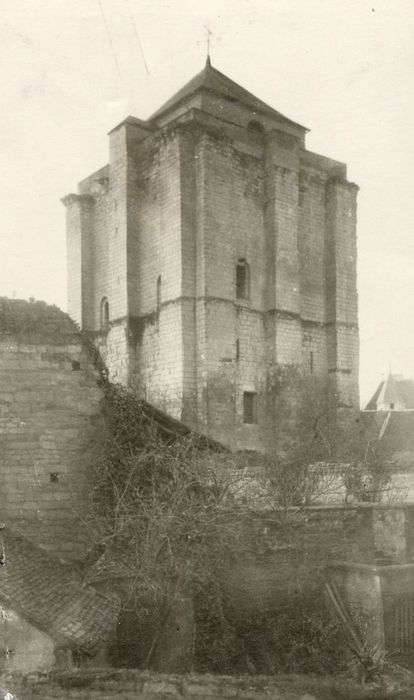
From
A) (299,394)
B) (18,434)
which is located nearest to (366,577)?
(18,434)

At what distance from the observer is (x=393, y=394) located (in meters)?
53.6

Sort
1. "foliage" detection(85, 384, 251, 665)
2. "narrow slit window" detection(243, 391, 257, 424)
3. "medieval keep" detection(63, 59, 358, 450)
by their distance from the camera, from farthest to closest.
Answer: "narrow slit window" detection(243, 391, 257, 424), "medieval keep" detection(63, 59, 358, 450), "foliage" detection(85, 384, 251, 665)

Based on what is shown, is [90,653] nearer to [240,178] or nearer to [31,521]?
[31,521]

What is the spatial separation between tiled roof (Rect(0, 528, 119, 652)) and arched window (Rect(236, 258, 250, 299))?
15.7 m

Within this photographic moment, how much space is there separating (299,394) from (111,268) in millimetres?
8945

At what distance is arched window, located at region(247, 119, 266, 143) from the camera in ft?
81.8

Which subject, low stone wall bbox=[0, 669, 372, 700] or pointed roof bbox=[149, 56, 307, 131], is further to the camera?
pointed roof bbox=[149, 56, 307, 131]

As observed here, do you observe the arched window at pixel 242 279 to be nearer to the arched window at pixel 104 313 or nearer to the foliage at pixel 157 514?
the arched window at pixel 104 313

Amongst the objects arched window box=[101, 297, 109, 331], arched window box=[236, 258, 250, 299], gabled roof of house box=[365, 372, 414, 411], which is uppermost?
arched window box=[236, 258, 250, 299]

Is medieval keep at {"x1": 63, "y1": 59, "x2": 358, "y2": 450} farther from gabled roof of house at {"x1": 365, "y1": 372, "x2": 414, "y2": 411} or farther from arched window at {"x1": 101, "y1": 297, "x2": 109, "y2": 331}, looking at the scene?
gabled roof of house at {"x1": 365, "y1": 372, "x2": 414, "y2": 411}

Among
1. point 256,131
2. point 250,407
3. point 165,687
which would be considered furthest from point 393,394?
point 165,687

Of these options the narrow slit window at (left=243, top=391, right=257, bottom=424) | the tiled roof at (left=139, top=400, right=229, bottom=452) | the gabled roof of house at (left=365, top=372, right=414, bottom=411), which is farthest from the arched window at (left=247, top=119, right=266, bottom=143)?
the gabled roof of house at (left=365, top=372, right=414, bottom=411)

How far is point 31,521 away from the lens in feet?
31.4

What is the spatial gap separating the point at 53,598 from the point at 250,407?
1587 centimetres
